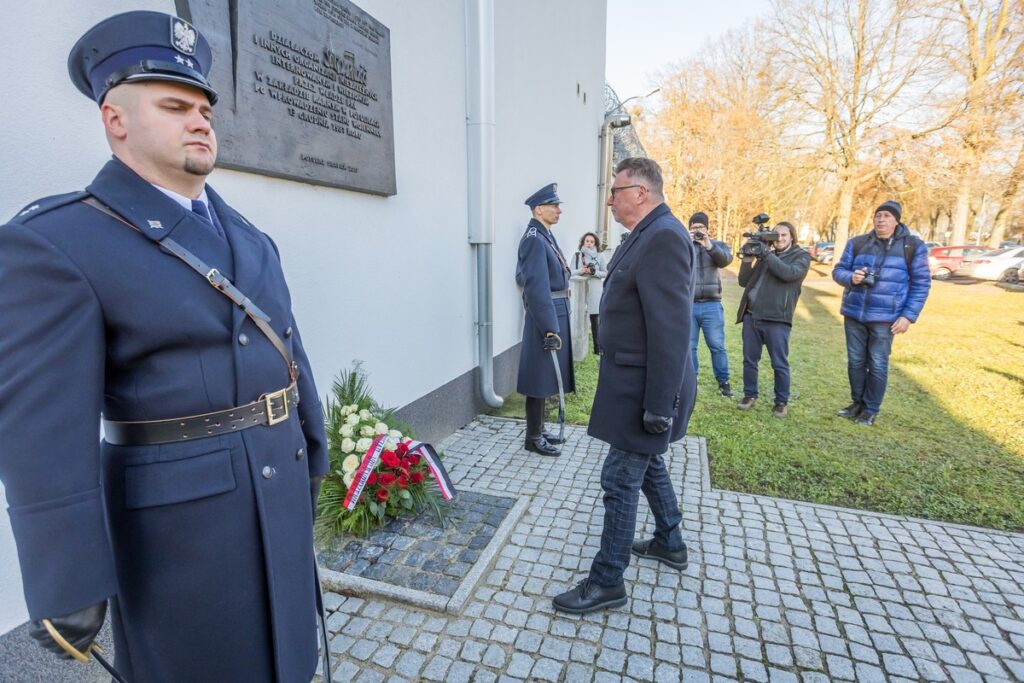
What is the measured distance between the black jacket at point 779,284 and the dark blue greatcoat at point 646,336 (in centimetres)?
325

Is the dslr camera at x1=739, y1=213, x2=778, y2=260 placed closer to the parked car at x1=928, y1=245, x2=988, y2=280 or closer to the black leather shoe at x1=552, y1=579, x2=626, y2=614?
the black leather shoe at x1=552, y1=579, x2=626, y2=614

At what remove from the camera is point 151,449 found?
4.23 ft

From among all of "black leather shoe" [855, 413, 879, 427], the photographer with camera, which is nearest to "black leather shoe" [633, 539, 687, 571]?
"black leather shoe" [855, 413, 879, 427]

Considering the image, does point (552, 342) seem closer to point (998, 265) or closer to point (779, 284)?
point (779, 284)

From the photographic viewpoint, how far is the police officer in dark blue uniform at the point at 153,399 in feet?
3.63

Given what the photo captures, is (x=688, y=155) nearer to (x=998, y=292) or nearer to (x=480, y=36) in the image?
(x=998, y=292)

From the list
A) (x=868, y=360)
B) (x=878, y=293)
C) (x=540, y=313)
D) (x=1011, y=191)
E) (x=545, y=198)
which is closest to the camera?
(x=540, y=313)

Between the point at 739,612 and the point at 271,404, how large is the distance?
238cm

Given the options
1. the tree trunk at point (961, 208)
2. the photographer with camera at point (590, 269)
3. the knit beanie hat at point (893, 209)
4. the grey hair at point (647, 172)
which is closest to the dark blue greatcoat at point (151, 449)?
the grey hair at point (647, 172)

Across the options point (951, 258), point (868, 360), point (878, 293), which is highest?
point (878, 293)

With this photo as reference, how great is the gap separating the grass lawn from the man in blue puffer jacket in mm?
501

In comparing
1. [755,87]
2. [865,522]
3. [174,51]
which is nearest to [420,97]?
[174,51]

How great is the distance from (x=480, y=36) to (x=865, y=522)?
4.79 m

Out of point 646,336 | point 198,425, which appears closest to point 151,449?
point 198,425
